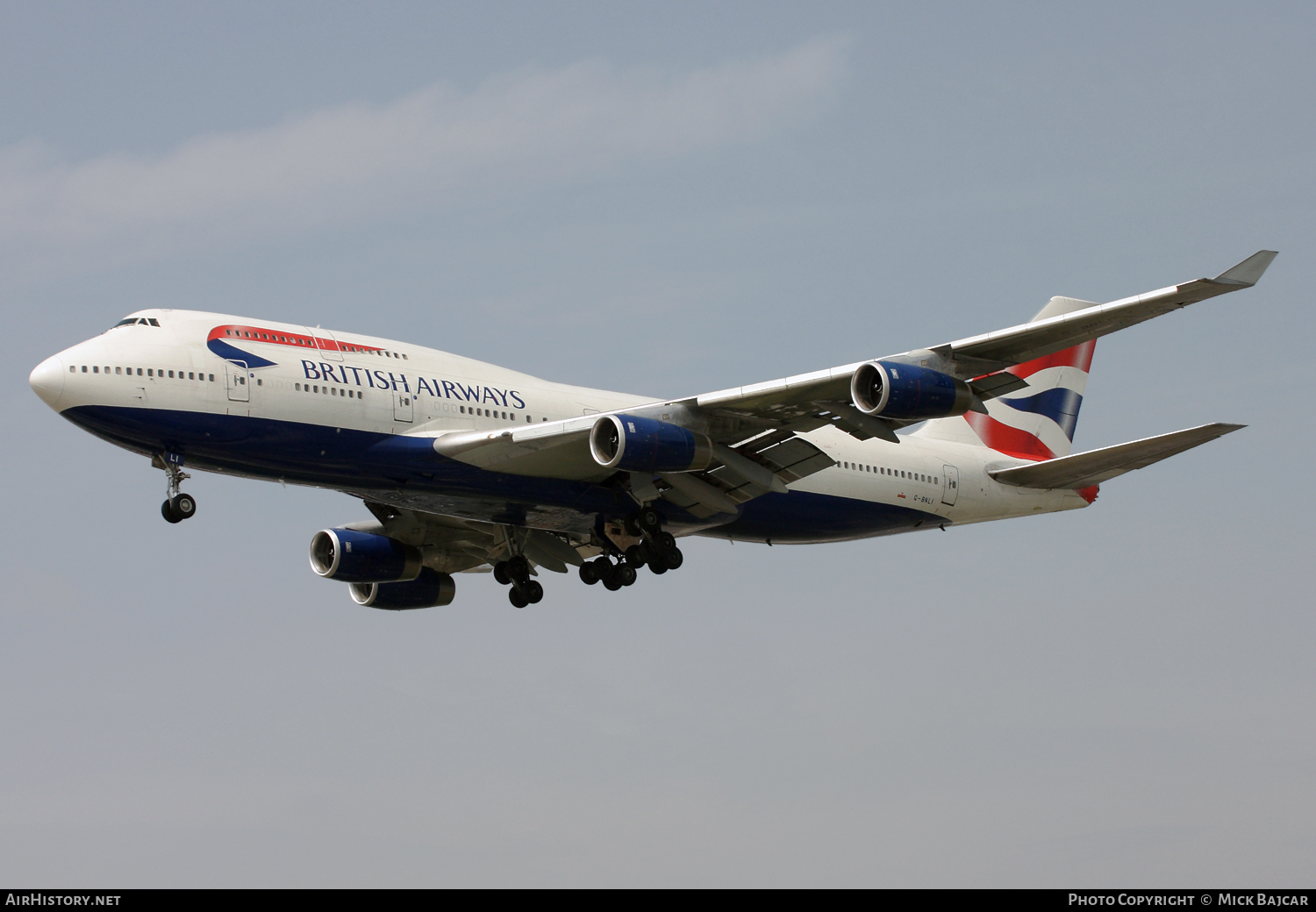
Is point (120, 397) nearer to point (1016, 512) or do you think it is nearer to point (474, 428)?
point (474, 428)

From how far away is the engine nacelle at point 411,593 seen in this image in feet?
136

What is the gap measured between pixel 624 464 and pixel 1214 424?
12.3 m

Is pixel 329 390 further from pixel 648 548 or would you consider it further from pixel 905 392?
pixel 905 392

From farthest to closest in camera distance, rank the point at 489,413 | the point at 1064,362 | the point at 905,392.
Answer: the point at 1064,362
the point at 489,413
the point at 905,392

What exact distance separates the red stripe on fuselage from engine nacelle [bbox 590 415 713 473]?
5776mm

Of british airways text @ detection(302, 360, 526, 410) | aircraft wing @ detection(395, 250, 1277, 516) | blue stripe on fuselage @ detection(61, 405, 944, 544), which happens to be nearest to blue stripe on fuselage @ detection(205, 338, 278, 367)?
british airways text @ detection(302, 360, 526, 410)

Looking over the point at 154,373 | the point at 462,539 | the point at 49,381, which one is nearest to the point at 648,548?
the point at 462,539

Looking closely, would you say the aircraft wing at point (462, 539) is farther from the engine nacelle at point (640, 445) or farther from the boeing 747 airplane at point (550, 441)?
the engine nacelle at point (640, 445)

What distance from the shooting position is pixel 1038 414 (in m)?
43.9

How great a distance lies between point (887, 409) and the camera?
29984 mm

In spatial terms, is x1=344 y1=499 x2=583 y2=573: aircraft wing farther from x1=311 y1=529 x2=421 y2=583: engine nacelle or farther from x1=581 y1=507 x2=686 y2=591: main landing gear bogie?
x1=581 y1=507 x2=686 y2=591: main landing gear bogie

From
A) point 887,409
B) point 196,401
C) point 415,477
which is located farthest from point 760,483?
point 196,401

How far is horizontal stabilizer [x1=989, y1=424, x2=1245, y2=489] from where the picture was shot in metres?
32.5

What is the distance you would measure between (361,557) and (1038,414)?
789 inches
